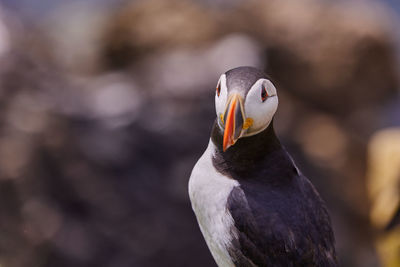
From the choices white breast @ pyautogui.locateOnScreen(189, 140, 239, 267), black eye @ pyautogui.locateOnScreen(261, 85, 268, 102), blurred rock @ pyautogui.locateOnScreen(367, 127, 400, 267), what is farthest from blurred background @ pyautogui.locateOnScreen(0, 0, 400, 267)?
black eye @ pyautogui.locateOnScreen(261, 85, 268, 102)

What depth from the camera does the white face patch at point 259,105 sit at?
259 cm

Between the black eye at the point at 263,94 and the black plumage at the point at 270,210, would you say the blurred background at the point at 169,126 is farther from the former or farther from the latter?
the black eye at the point at 263,94

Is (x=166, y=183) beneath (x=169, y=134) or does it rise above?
beneath

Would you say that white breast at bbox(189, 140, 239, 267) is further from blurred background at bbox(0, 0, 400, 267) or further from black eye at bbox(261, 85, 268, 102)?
blurred background at bbox(0, 0, 400, 267)

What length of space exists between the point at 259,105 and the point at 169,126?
487 cm

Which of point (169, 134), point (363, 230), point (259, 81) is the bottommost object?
point (363, 230)

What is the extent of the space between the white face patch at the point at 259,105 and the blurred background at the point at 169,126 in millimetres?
4206

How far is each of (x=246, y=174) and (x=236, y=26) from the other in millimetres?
9358

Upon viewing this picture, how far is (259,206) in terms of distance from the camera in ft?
9.69

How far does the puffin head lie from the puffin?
4 centimetres

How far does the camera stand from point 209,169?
3.11 m

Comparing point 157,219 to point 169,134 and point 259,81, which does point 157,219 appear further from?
point 259,81

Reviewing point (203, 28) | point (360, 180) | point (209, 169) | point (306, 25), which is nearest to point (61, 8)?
point (203, 28)

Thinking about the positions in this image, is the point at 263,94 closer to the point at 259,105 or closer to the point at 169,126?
the point at 259,105
